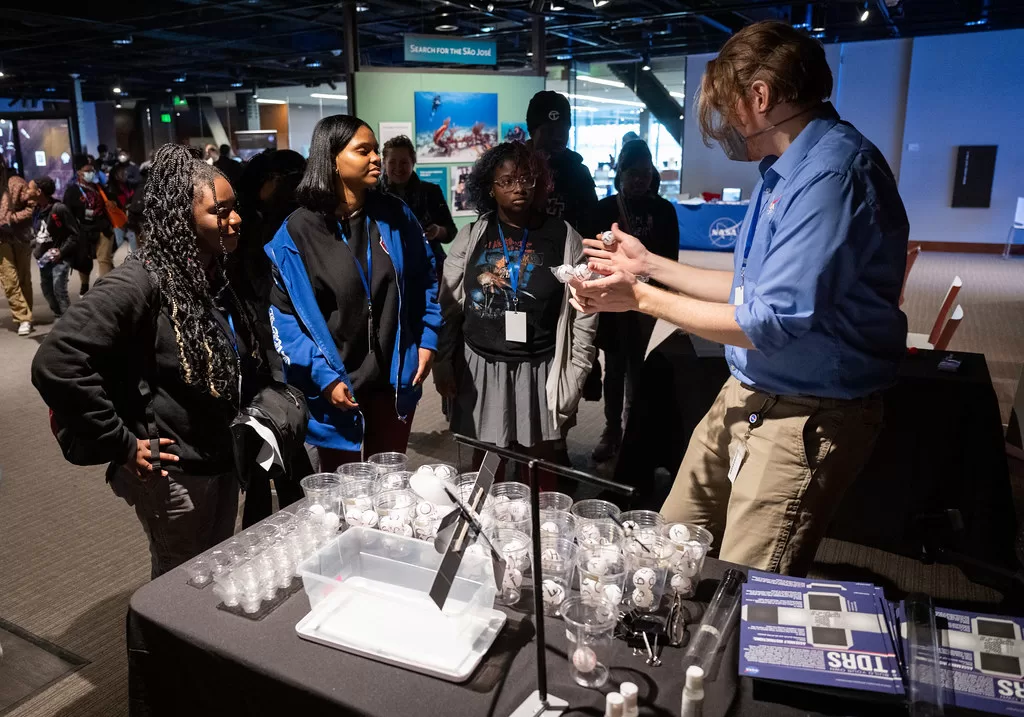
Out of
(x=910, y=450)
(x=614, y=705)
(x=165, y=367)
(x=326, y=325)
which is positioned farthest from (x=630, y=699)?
(x=910, y=450)

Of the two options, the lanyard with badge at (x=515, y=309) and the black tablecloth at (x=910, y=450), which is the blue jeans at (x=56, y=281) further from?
the black tablecloth at (x=910, y=450)

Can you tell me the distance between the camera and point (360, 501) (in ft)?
5.03

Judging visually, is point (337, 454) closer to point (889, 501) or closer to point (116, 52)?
point (889, 501)

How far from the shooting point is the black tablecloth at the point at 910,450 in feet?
8.82

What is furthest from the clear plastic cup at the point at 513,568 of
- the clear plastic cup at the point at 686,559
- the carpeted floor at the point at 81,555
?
the carpeted floor at the point at 81,555

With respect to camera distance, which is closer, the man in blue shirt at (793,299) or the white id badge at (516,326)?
the man in blue shirt at (793,299)

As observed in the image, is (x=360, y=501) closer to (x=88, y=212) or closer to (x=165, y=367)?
(x=165, y=367)

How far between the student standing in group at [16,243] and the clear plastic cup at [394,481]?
6654 mm

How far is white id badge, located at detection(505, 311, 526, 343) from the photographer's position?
2604 millimetres

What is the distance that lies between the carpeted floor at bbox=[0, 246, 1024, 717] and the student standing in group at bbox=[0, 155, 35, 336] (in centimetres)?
173

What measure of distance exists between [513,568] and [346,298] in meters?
1.30

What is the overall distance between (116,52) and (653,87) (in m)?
10.7

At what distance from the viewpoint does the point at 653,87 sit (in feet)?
51.0

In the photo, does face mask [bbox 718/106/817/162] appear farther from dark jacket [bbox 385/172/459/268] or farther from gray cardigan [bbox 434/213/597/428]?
dark jacket [bbox 385/172/459/268]
